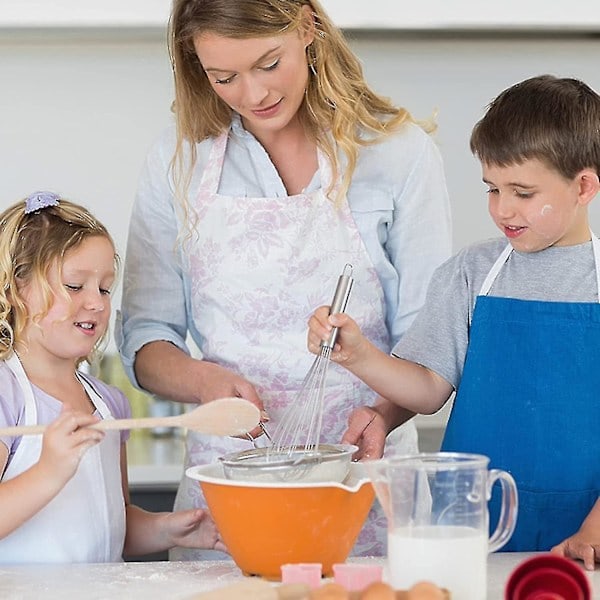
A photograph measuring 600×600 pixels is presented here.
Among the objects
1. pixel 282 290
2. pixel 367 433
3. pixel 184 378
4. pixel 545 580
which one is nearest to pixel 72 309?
pixel 184 378

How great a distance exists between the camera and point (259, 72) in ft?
5.20

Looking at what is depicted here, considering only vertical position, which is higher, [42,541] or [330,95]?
[330,95]

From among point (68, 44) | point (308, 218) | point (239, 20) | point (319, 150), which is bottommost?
point (308, 218)

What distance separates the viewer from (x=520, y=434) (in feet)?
4.83

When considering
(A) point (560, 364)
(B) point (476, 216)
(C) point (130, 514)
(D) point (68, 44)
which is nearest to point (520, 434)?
(A) point (560, 364)

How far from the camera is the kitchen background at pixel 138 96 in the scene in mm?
2812

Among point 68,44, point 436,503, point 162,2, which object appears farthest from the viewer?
point 68,44

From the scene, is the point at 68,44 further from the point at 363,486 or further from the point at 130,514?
the point at 363,486

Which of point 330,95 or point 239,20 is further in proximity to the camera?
point 330,95

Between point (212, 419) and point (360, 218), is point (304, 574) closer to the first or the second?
point (212, 419)

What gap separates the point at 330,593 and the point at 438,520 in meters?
0.14

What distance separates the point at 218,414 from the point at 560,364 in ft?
1.58

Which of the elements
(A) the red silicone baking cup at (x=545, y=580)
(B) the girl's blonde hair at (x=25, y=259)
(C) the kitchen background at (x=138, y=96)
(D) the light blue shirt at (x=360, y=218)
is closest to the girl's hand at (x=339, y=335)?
(D) the light blue shirt at (x=360, y=218)

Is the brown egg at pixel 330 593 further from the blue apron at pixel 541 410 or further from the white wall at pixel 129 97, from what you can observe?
the white wall at pixel 129 97
